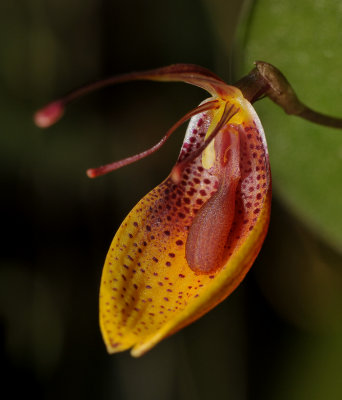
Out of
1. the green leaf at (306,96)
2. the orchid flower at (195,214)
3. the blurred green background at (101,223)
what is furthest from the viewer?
the blurred green background at (101,223)

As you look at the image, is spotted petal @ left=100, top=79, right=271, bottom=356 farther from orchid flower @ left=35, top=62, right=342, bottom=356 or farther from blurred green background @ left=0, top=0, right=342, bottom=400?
blurred green background @ left=0, top=0, right=342, bottom=400

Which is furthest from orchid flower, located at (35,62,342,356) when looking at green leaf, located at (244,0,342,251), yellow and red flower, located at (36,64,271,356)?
green leaf, located at (244,0,342,251)

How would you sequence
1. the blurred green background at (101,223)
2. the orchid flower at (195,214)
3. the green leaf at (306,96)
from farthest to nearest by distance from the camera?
the blurred green background at (101,223), the green leaf at (306,96), the orchid flower at (195,214)

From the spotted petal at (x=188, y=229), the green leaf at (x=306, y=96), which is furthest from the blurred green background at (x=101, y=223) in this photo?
the spotted petal at (x=188, y=229)

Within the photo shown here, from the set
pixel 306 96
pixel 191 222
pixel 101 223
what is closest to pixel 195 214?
pixel 191 222

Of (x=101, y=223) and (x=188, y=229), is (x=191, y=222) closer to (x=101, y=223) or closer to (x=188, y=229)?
(x=188, y=229)

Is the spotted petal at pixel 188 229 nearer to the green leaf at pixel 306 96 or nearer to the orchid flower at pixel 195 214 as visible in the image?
the orchid flower at pixel 195 214

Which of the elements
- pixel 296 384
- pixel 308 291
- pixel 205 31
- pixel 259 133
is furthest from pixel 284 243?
pixel 259 133
